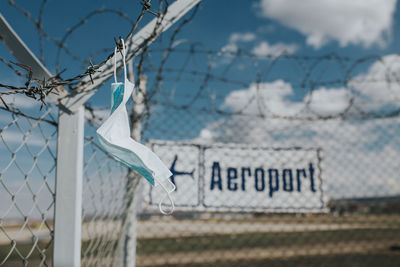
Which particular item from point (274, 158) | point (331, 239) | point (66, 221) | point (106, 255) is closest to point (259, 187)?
point (274, 158)

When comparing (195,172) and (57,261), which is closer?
(57,261)

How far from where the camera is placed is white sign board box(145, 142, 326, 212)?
7.70ft

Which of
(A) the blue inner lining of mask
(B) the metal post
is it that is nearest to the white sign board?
(B) the metal post

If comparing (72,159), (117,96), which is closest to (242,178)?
(72,159)

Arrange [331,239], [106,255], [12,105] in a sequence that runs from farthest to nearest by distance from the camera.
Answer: [331,239] → [106,255] → [12,105]

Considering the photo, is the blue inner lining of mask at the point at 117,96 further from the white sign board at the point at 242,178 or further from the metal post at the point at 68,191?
the white sign board at the point at 242,178

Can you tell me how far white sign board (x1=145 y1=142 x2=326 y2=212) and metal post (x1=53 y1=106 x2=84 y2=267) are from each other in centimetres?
122

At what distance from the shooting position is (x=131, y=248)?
1.96m

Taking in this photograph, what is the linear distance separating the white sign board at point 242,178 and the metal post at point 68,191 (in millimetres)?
1219

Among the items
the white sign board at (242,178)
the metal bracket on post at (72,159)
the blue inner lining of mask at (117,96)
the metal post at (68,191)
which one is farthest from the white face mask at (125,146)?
the white sign board at (242,178)

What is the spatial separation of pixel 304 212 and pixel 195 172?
928 mm

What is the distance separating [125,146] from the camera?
0.66 metres

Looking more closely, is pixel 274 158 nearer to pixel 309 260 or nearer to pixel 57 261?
pixel 57 261

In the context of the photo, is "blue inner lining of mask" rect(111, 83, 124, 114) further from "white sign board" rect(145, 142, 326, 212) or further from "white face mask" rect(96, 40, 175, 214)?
"white sign board" rect(145, 142, 326, 212)
